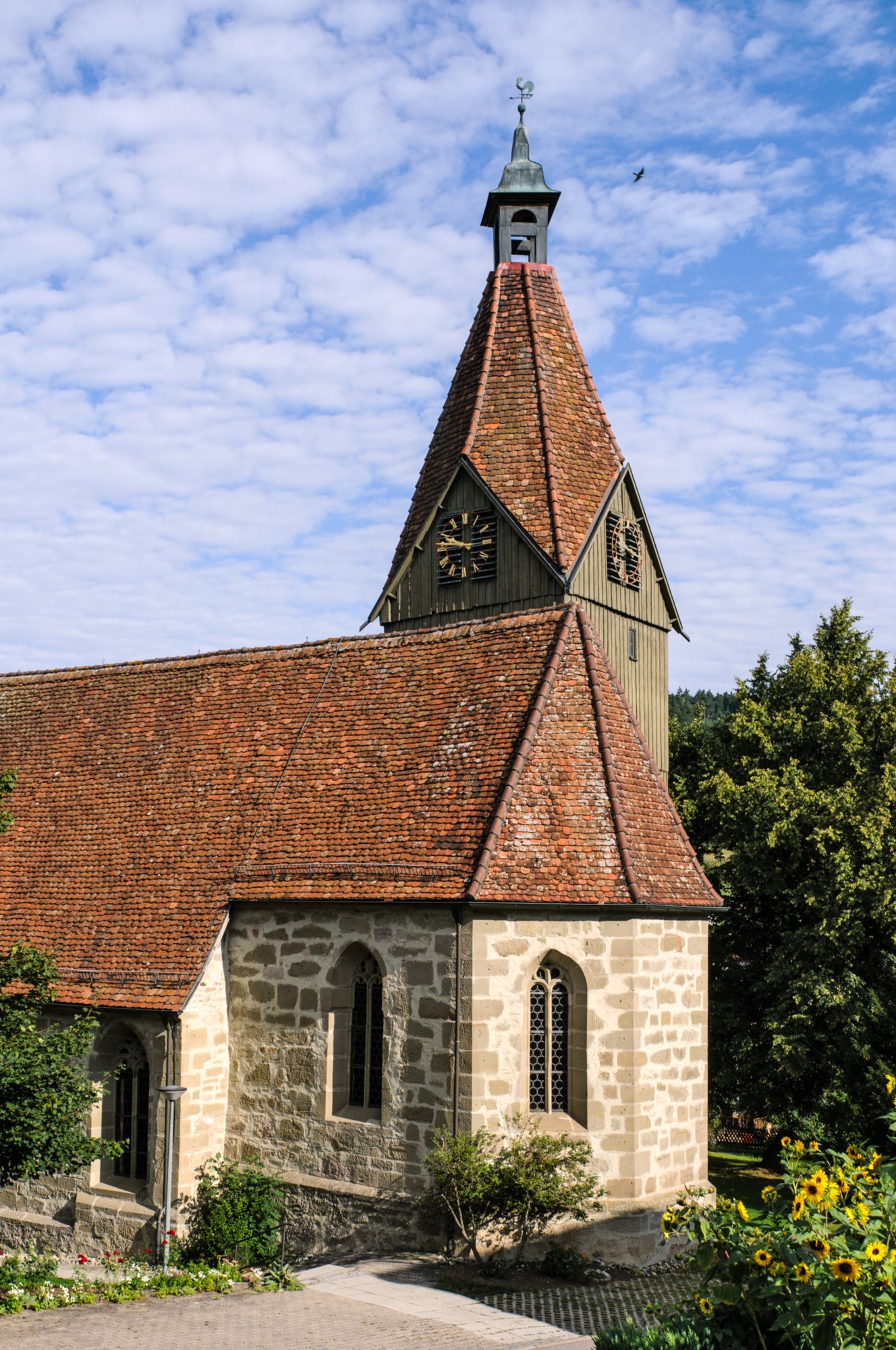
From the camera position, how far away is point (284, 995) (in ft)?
53.1

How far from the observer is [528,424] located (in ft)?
73.6

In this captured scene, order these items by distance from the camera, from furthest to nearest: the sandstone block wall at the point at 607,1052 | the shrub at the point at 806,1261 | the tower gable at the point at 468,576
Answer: the tower gable at the point at 468,576, the sandstone block wall at the point at 607,1052, the shrub at the point at 806,1261

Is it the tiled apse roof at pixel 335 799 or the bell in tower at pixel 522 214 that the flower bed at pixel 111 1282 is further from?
the bell in tower at pixel 522 214

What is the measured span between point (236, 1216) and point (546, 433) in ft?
46.1

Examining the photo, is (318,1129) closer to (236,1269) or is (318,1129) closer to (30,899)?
(236,1269)

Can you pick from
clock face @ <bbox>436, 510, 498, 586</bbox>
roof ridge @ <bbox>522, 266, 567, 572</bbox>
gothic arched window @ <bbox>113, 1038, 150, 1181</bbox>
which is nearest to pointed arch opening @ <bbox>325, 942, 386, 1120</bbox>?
gothic arched window @ <bbox>113, 1038, 150, 1181</bbox>

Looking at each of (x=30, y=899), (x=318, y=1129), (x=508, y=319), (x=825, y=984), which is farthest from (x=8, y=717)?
(x=825, y=984)

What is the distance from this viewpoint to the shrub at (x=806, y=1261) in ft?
22.0

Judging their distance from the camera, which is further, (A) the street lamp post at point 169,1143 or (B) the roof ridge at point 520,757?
(A) the street lamp post at point 169,1143

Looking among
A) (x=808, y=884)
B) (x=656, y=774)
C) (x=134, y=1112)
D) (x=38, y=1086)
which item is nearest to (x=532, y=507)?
(x=656, y=774)

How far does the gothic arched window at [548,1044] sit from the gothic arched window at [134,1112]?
555 cm

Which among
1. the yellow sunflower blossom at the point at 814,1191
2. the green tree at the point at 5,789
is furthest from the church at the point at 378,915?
the yellow sunflower blossom at the point at 814,1191

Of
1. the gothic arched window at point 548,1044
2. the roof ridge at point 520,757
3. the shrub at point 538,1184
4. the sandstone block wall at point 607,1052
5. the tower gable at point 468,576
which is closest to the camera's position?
the shrub at point 538,1184

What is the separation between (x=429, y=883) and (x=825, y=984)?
11.8 m
